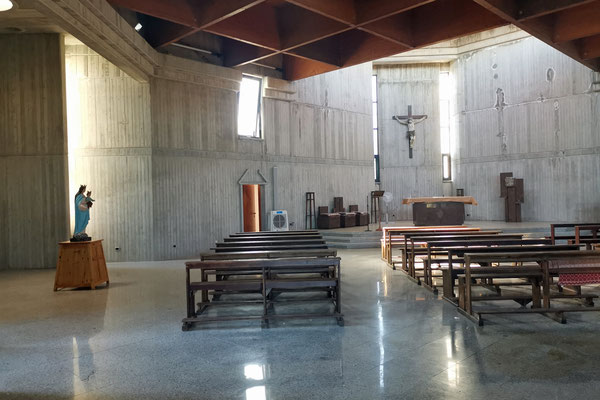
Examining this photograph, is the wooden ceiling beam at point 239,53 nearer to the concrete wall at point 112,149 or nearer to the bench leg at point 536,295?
the concrete wall at point 112,149

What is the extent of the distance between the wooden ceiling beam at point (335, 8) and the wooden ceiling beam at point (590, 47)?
700 cm

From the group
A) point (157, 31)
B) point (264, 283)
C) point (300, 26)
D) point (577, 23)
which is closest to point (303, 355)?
point (264, 283)

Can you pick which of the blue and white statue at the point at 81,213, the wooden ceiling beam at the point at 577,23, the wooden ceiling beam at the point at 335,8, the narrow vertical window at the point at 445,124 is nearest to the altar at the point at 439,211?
the wooden ceiling beam at the point at 577,23

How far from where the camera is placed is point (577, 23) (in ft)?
34.3

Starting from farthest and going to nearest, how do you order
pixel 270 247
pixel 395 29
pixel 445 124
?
pixel 445 124
pixel 395 29
pixel 270 247

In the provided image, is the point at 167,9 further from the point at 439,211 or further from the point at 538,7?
the point at 439,211

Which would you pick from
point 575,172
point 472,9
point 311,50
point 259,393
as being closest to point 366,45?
point 311,50

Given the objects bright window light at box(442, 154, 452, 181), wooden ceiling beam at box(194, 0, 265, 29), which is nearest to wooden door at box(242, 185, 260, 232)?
wooden ceiling beam at box(194, 0, 265, 29)

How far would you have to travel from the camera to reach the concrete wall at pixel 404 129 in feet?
64.6

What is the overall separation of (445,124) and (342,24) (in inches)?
432

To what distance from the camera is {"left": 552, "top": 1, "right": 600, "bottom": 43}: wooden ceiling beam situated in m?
10.1

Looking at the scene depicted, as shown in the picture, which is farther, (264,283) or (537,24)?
(537,24)

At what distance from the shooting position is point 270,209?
1462 cm

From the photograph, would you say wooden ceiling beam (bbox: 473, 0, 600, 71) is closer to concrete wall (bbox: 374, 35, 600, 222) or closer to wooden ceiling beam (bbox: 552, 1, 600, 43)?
wooden ceiling beam (bbox: 552, 1, 600, 43)
